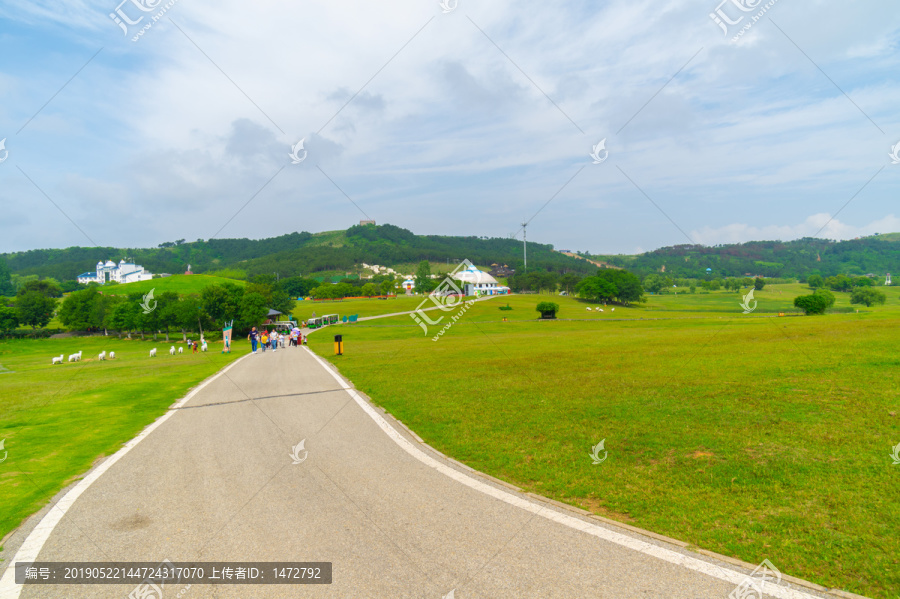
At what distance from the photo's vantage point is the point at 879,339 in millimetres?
20328

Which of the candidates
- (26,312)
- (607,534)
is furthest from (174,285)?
(607,534)

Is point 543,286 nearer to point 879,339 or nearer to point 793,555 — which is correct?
point 879,339

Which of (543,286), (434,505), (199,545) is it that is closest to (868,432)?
(434,505)

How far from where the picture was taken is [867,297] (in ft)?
303

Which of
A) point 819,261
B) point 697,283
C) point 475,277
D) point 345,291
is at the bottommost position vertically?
point 697,283

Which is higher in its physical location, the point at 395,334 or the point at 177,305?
the point at 177,305

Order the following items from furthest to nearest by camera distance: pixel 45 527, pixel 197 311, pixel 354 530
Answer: pixel 197 311, pixel 45 527, pixel 354 530

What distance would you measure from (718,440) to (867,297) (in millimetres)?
115237

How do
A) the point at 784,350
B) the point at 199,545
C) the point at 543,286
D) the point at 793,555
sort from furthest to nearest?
the point at 543,286 → the point at 784,350 → the point at 199,545 → the point at 793,555

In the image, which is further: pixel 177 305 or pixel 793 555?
pixel 177 305

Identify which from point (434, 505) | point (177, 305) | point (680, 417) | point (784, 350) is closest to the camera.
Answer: point (434, 505)

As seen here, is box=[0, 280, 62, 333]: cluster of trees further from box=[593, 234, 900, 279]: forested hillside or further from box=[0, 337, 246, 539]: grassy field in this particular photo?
box=[593, 234, 900, 279]: forested hillside

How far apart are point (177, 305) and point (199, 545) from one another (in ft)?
261

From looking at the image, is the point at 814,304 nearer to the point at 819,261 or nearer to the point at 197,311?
the point at 197,311
